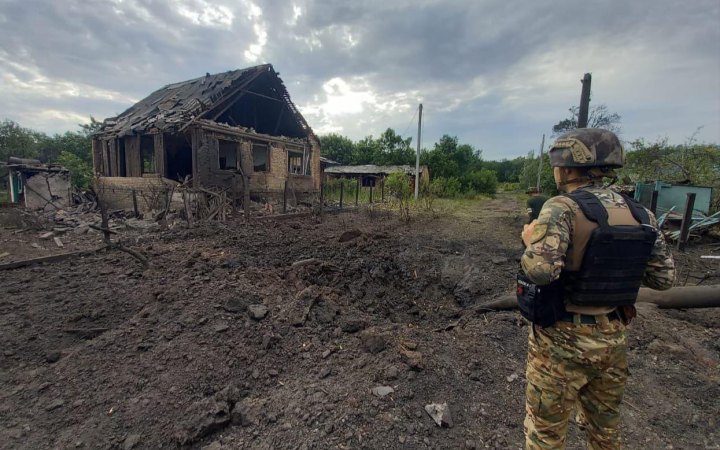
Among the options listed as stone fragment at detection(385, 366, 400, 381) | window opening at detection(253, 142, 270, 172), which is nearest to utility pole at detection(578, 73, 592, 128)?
stone fragment at detection(385, 366, 400, 381)

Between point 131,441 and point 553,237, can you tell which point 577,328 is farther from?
point 131,441

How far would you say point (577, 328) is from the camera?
5.49ft

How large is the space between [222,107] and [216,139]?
1.55m

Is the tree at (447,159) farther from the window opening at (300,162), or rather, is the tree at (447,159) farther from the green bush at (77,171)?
the green bush at (77,171)

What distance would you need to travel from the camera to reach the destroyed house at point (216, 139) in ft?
39.4

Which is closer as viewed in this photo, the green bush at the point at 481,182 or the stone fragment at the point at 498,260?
the stone fragment at the point at 498,260

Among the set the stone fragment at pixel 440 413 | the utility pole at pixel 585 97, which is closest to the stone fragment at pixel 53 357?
the stone fragment at pixel 440 413

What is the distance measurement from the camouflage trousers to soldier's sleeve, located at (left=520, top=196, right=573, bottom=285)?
36 centimetres

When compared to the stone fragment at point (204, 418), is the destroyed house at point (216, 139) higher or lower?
higher

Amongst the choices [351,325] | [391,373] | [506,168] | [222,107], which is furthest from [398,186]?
[506,168]

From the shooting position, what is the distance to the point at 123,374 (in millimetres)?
2684

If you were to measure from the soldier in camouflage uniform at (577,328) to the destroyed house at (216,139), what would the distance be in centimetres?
970

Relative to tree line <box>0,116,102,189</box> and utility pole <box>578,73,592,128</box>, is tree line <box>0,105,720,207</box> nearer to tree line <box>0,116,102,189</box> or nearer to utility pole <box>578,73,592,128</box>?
tree line <box>0,116,102,189</box>

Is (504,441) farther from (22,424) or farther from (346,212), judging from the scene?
(346,212)
